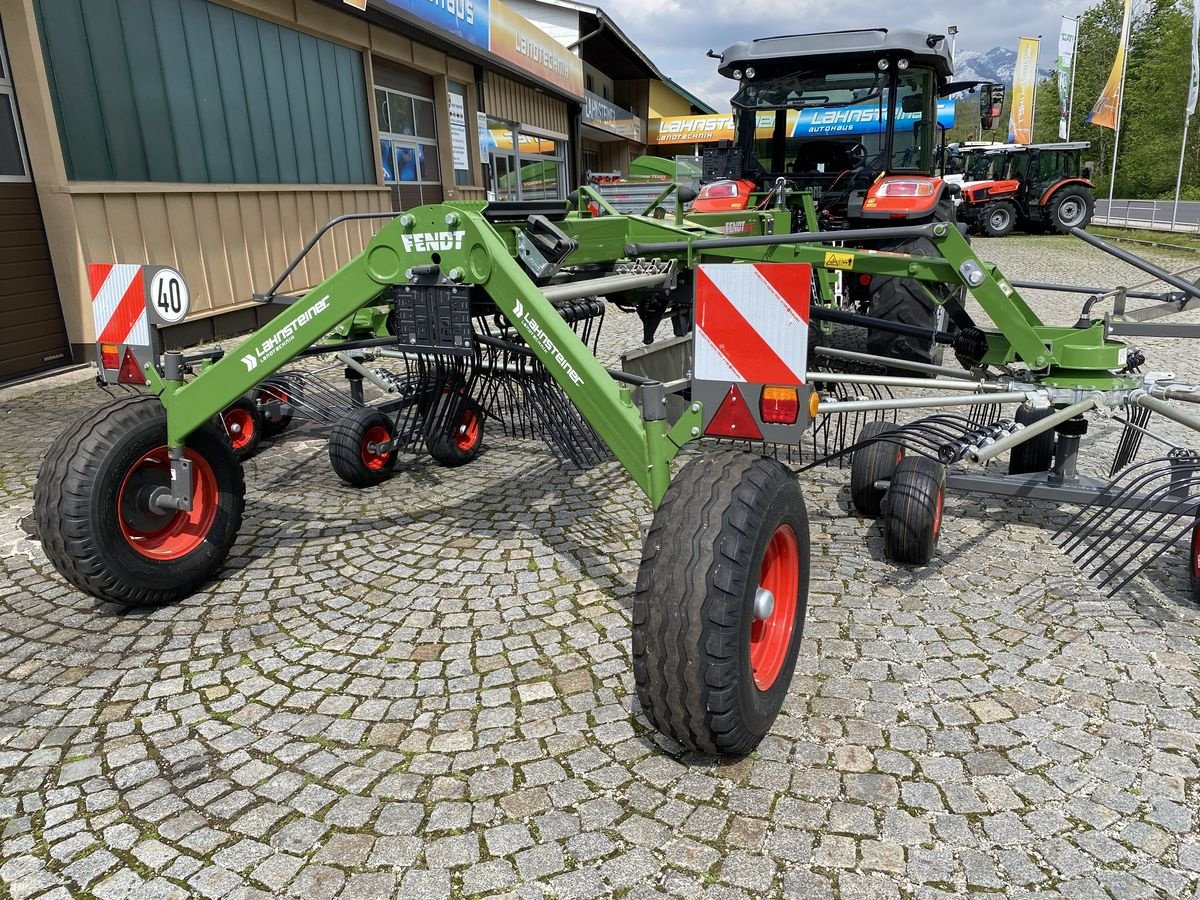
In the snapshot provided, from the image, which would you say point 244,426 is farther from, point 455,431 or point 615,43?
point 615,43

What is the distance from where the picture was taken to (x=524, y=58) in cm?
1578

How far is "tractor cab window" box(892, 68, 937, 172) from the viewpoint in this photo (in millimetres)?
7035

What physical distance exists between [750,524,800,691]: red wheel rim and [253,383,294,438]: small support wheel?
363 centimetres

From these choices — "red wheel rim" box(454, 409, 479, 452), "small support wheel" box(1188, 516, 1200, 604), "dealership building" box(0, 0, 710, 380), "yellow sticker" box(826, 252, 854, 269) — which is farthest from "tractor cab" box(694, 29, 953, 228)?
"dealership building" box(0, 0, 710, 380)

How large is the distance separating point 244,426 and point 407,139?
8693 mm

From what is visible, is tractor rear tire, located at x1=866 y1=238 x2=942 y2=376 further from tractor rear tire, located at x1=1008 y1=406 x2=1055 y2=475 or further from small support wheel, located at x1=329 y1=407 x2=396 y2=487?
small support wheel, located at x1=329 y1=407 x2=396 y2=487

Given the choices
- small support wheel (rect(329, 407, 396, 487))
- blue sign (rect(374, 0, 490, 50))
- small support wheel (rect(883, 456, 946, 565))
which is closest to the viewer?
small support wheel (rect(883, 456, 946, 565))

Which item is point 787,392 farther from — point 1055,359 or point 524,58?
point 524,58

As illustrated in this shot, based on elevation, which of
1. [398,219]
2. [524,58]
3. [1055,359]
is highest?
[524,58]

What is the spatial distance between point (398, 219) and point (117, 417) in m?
1.27

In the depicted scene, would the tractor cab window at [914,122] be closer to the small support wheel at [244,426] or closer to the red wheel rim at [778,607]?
the small support wheel at [244,426]

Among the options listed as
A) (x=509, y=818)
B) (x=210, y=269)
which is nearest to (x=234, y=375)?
(x=509, y=818)

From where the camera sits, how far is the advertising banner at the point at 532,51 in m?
14.4

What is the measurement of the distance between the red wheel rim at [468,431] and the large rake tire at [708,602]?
116 inches
